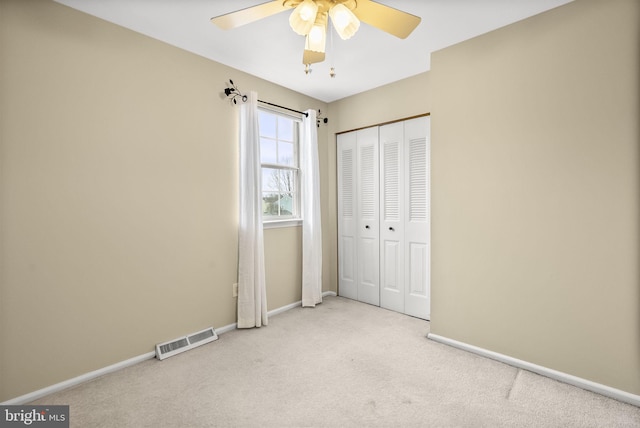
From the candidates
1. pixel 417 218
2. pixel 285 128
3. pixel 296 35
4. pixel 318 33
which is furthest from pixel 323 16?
pixel 417 218

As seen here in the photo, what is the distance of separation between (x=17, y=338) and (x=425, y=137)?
3.56 metres

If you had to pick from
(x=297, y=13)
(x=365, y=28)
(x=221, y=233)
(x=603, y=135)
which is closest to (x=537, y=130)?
(x=603, y=135)

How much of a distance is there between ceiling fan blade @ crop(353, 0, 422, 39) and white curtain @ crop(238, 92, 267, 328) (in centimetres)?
161

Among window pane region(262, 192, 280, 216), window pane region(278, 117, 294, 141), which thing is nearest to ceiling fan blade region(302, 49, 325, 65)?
window pane region(278, 117, 294, 141)

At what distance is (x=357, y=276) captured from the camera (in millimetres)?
3947

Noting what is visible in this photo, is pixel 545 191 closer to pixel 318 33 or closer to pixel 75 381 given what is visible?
pixel 318 33

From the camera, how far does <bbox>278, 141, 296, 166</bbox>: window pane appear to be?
3586 millimetres

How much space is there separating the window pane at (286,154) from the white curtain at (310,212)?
12 centimetres

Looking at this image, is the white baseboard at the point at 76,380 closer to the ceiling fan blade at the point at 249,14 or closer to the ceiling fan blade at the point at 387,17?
the ceiling fan blade at the point at 249,14

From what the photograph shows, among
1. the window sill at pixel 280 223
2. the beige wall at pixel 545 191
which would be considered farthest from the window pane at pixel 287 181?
the beige wall at pixel 545 191

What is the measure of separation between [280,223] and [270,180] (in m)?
0.49

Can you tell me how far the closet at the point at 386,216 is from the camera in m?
3.32

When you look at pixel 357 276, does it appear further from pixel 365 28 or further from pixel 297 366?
pixel 365 28

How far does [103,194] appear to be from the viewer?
7.45ft
